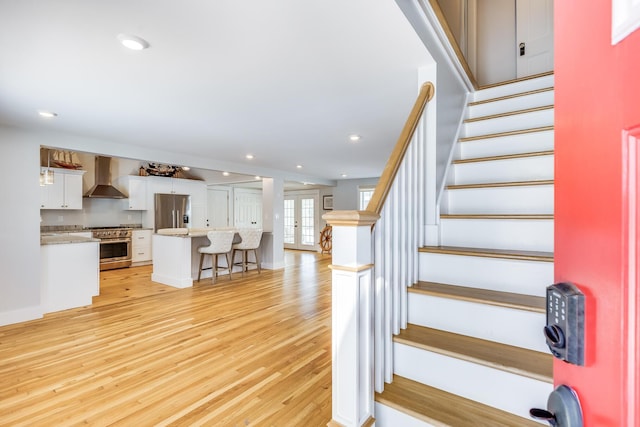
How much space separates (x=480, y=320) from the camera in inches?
57.6

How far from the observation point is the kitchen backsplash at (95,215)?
20.4 feet

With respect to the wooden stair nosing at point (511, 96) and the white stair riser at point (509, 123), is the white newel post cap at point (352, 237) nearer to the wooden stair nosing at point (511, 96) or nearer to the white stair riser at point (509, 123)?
the white stair riser at point (509, 123)

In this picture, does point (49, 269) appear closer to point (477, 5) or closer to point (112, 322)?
point (112, 322)

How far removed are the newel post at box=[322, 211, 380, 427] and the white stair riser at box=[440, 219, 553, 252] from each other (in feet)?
2.99

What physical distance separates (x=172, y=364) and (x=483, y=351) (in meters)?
2.34

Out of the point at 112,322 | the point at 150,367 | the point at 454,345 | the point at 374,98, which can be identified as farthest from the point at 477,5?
the point at 112,322

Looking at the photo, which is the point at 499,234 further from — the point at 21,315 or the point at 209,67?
the point at 21,315

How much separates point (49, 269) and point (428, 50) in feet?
15.7

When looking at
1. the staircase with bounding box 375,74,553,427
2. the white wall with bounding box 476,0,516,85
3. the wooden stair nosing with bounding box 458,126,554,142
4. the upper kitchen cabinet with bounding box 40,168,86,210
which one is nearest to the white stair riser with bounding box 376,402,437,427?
the staircase with bounding box 375,74,553,427

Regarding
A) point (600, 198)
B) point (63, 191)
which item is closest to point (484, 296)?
point (600, 198)

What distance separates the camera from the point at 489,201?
2.02 meters

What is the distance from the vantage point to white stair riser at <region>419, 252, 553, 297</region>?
1502mm

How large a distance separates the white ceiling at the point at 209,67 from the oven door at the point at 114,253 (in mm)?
3643

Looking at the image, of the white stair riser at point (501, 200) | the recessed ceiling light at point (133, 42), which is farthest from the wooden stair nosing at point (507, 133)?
the recessed ceiling light at point (133, 42)
